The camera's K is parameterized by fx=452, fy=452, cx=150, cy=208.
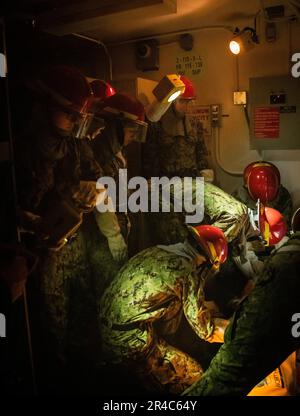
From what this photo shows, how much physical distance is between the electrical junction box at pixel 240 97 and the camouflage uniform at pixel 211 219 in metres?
0.83

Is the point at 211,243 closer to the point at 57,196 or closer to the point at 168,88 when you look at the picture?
the point at 57,196

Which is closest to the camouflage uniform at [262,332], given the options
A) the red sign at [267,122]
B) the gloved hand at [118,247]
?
the gloved hand at [118,247]

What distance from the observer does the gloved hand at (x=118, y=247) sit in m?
3.12

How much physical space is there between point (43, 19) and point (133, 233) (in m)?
1.64

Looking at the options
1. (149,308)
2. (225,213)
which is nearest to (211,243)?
(149,308)

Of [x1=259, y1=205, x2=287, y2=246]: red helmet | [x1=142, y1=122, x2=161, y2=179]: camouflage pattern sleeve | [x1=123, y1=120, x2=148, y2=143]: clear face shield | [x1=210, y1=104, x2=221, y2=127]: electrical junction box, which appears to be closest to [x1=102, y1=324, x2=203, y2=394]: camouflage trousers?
[x1=259, y1=205, x2=287, y2=246]: red helmet

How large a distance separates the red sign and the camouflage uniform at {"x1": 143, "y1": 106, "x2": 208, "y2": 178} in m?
0.54

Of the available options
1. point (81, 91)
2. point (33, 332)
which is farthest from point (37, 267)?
point (81, 91)

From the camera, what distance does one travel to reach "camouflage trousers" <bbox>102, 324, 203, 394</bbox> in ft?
8.45

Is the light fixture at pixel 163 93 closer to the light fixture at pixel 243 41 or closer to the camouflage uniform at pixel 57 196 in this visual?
the light fixture at pixel 243 41

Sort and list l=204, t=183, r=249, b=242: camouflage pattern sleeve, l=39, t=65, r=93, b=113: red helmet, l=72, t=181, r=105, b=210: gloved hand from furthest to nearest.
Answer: l=204, t=183, r=249, b=242: camouflage pattern sleeve → l=72, t=181, r=105, b=210: gloved hand → l=39, t=65, r=93, b=113: red helmet

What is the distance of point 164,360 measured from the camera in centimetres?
275

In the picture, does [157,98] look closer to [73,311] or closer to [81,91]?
[81,91]

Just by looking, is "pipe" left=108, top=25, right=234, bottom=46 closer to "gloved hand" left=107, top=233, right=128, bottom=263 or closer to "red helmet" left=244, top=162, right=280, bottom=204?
"red helmet" left=244, top=162, right=280, bottom=204
